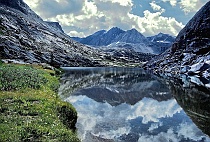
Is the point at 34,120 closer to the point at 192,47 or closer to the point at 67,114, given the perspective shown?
the point at 67,114

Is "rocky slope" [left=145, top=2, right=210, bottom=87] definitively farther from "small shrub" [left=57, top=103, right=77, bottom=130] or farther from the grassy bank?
the grassy bank

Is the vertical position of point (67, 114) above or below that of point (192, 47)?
below

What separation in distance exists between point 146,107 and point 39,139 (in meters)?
28.2

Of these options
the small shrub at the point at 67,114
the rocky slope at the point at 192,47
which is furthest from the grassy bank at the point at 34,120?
the rocky slope at the point at 192,47

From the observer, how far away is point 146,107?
41.2 m

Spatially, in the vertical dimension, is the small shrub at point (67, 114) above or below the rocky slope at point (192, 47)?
below

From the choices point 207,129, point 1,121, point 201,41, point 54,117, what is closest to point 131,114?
point 207,129

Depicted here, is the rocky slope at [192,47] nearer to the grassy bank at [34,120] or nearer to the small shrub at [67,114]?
the small shrub at [67,114]

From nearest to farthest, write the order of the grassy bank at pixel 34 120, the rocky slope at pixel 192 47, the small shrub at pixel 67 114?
the grassy bank at pixel 34 120 < the small shrub at pixel 67 114 < the rocky slope at pixel 192 47

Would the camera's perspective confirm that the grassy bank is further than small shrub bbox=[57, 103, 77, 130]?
No

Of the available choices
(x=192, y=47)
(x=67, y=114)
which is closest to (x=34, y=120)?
(x=67, y=114)

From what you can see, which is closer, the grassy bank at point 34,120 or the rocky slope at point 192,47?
the grassy bank at point 34,120

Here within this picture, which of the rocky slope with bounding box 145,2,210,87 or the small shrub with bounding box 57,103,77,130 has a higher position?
the rocky slope with bounding box 145,2,210,87

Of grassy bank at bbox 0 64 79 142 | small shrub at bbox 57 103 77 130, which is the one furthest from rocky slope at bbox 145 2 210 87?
grassy bank at bbox 0 64 79 142
